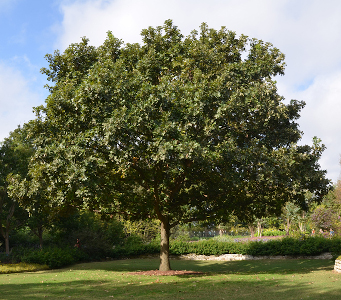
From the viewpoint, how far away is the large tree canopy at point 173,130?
49.9 ft

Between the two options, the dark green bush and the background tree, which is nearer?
the dark green bush

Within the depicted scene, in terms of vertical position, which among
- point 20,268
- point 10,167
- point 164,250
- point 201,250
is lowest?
point 201,250

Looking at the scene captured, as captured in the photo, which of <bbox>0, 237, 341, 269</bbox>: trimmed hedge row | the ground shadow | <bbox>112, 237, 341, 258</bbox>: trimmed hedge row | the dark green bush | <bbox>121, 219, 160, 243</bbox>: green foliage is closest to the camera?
the ground shadow

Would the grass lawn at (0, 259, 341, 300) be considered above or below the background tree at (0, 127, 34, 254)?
below

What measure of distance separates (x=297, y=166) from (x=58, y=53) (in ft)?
46.6

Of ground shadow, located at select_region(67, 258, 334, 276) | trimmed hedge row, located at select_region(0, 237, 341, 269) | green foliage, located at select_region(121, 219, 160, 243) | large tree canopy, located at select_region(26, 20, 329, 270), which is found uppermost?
large tree canopy, located at select_region(26, 20, 329, 270)

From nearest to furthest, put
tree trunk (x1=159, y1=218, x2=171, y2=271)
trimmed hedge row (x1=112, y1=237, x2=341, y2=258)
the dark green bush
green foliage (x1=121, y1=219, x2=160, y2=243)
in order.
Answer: tree trunk (x1=159, y1=218, x2=171, y2=271), the dark green bush, trimmed hedge row (x1=112, y1=237, x2=341, y2=258), green foliage (x1=121, y1=219, x2=160, y2=243)

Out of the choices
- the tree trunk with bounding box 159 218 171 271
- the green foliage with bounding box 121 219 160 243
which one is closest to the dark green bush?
the tree trunk with bounding box 159 218 171 271

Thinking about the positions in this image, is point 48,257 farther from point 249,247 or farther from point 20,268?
point 249,247

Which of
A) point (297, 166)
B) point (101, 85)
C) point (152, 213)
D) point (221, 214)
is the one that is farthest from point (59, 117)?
point (297, 166)

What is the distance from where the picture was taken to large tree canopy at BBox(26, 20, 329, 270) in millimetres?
15211

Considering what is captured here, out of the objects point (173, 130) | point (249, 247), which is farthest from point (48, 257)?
point (249, 247)

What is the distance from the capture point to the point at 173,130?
47.9 ft

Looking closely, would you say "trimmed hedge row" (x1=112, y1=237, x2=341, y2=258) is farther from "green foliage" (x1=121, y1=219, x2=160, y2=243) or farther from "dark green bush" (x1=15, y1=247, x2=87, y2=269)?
"dark green bush" (x1=15, y1=247, x2=87, y2=269)
